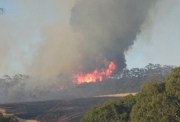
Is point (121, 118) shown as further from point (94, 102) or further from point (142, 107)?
point (94, 102)

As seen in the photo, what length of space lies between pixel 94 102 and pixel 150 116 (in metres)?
103

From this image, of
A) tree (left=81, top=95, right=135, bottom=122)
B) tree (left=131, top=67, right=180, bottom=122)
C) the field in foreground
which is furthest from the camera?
the field in foreground

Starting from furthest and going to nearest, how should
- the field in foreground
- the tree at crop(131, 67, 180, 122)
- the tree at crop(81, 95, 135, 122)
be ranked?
the field in foreground → the tree at crop(81, 95, 135, 122) → the tree at crop(131, 67, 180, 122)

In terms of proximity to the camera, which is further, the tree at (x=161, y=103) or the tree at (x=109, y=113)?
the tree at (x=109, y=113)

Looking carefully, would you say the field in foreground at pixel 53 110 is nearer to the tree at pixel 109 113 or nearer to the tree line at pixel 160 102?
the tree at pixel 109 113

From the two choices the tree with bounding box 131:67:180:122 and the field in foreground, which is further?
the field in foreground

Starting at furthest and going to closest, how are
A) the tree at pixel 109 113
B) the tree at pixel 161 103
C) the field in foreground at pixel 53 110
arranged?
the field in foreground at pixel 53 110
the tree at pixel 109 113
the tree at pixel 161 103

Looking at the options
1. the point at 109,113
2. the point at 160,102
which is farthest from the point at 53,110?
the point at 160,102

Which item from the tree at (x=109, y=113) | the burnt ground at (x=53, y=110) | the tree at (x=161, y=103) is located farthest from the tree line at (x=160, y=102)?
the burnt ground at (x=53, y=110)

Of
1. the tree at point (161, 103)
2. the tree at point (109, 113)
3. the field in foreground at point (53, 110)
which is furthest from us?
the field in foreground at point (53, 110)

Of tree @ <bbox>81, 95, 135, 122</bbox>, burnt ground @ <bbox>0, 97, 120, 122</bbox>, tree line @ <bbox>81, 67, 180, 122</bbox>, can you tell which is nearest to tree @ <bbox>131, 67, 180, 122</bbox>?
tree line @ <bbox>81, 67, 180, 122</bbox>

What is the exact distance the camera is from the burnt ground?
104588 mm

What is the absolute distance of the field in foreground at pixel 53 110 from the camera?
10457 centimetres

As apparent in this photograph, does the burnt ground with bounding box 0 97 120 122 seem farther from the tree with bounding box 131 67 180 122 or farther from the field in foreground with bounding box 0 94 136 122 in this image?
the tree with bounding box 131 67 180 122
